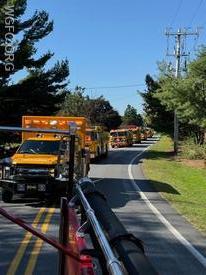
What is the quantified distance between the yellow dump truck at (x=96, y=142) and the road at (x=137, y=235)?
55.7ft

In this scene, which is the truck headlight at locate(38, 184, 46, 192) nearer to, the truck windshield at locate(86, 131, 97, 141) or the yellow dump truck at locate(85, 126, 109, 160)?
the yellow dump truck at locate(85, 126, 109, 160)

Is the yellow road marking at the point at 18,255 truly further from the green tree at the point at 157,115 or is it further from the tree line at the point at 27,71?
the green tree at the point at 157,115

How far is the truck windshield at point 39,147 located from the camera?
18781 millimetres

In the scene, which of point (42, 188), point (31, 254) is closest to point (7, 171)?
point (42, 188)

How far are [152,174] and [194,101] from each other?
1179 centimetres

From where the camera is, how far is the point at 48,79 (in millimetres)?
44656

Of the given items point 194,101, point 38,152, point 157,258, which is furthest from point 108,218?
point 194,101

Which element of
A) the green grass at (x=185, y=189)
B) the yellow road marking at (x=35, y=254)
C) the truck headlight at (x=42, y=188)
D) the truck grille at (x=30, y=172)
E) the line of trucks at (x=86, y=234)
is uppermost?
the line of trucks at (x=86, y=234)

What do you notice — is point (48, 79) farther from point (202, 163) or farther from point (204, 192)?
point (204, 192)

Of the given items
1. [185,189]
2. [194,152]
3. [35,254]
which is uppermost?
[194,152]

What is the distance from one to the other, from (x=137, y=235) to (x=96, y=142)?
27862 mm

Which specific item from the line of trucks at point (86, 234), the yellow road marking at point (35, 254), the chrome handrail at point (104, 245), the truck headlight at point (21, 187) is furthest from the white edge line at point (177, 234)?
the chrome handrail at point (104, 245)

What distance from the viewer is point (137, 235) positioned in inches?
480

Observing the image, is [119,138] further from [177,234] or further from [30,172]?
[177,234]
